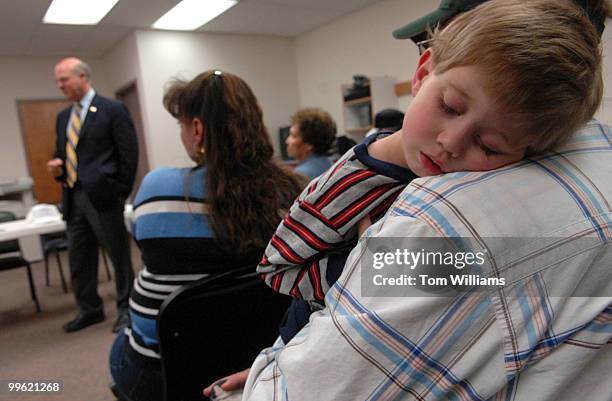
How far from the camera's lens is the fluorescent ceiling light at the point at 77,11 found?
3936 mm

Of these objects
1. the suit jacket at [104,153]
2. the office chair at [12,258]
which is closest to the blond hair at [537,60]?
the suit jacket at [104,153]

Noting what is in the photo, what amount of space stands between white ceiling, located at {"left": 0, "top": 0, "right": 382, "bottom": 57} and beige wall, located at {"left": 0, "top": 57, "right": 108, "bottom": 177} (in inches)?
6.2

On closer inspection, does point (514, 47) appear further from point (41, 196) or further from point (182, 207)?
point (41, 196)

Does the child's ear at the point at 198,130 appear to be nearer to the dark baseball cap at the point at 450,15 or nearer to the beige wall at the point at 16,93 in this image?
the dark baseball cap at the point at 450,15

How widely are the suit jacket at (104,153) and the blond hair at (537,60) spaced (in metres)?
2.66

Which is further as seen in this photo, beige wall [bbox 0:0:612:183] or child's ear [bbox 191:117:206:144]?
beige wall [bbox 0:0:612:183]

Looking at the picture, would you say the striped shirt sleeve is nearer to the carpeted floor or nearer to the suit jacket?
the carpeted floor

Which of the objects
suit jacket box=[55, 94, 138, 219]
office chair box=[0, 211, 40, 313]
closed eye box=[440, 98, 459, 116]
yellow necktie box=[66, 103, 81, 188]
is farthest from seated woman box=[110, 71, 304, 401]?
office chair box=[0, 211, 40, 313]

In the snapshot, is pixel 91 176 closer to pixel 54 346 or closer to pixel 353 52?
pixel 54 346

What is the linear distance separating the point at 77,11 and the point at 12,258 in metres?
2.57

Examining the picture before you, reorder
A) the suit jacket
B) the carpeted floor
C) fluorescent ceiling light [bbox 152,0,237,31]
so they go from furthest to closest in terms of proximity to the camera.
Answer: fluorescent ceiling light [bbox 152,0,237,31], the suit jacket, the carpeted floor

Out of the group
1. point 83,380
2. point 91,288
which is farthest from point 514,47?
point 91,288

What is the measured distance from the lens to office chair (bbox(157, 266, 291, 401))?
3.26 ft

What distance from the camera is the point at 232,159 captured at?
116 centimetres
